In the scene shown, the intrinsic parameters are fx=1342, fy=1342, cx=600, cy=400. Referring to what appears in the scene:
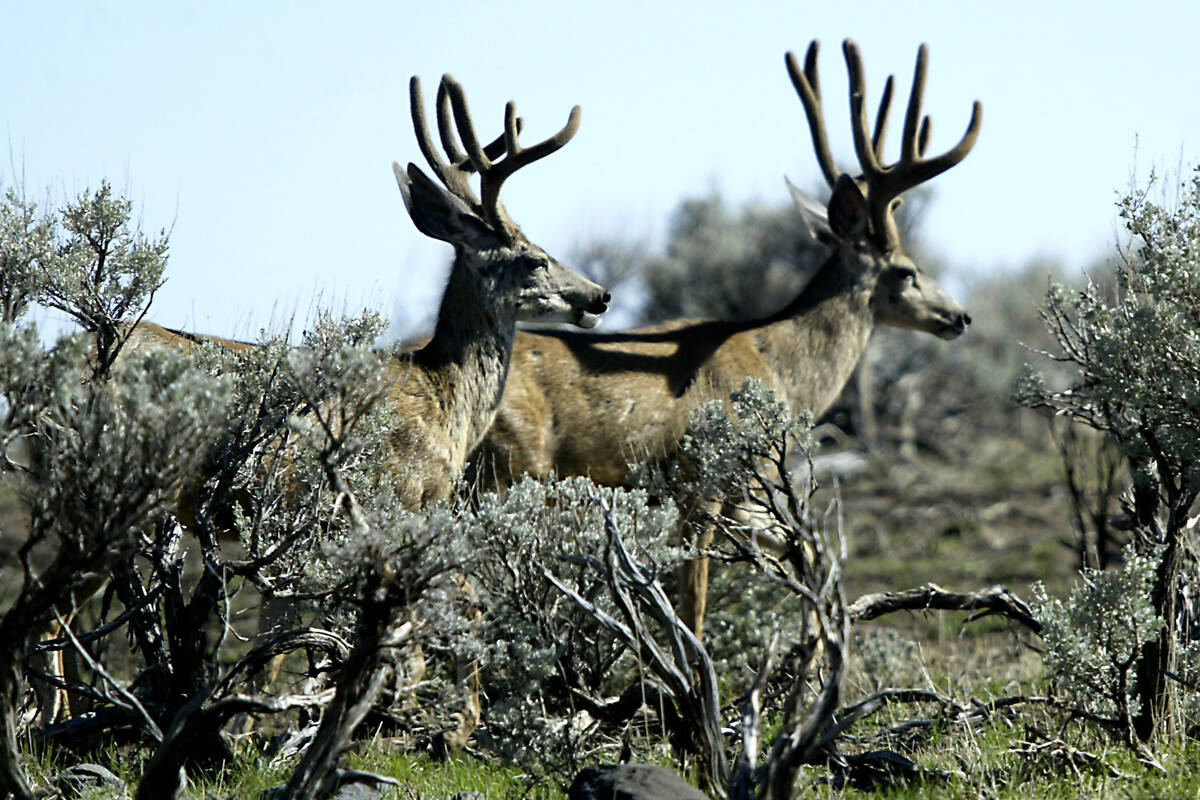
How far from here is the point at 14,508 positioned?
1568cm

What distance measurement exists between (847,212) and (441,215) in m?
3.51

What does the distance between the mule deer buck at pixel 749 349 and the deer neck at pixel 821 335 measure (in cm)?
1

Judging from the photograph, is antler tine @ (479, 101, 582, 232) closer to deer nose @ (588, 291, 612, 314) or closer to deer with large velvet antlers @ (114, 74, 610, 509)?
deer with large velvet antlers @ (114, 74, 610, 509)

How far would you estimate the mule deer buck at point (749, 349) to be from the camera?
838 cm

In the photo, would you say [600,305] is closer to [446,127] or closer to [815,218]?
[446,127]

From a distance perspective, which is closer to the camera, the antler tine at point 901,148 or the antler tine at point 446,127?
the antler tine at point 446,127

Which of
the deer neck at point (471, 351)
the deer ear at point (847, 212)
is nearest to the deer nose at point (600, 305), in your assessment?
the deer neck at point (471, 351)

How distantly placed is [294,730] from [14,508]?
11053 mm

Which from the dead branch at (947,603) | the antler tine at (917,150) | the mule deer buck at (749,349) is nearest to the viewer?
the dead branch at (947,603)

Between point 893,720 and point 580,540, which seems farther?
point 893,720

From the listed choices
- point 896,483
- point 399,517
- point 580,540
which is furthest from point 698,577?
point 896,483

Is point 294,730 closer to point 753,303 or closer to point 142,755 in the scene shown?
point 142,755

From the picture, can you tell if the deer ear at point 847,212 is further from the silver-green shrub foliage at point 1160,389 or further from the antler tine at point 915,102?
the silver-green shrub foliage at point 1160,389

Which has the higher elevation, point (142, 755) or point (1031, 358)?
point (1031, 358)
